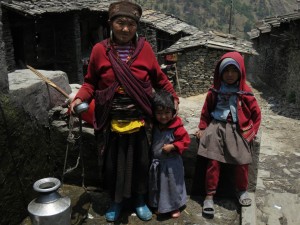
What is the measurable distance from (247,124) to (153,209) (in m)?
1.14

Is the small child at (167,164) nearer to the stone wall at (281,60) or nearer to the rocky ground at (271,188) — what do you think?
the rocky ground at (271,188)

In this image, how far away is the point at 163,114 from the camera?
2695 millimetres

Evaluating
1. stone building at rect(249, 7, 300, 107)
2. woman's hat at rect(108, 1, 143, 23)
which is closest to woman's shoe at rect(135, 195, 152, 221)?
woman's hat at rect(108, 1, 143, 23)

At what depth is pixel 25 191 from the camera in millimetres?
2734

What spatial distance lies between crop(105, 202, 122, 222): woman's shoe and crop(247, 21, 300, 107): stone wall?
11.2 metres

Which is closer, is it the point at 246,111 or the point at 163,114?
the point at 163,114

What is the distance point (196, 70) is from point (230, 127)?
1219 cm

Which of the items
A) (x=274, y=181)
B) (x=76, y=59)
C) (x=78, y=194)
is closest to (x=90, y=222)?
(x=78, y=194)

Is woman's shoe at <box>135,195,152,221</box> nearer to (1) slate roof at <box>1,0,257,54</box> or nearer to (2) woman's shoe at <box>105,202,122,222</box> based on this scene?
(2) woman's shoe at <box>105,202,122,222</box>

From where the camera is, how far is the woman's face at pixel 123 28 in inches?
95.3

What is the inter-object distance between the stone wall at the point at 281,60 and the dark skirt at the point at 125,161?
1118 cm

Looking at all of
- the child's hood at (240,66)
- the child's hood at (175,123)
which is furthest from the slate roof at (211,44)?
the child's hood at (175,123)

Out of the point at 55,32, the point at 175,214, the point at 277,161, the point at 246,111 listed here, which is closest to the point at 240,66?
the point at 246,111

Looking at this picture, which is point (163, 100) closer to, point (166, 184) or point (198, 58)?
point (166, 184)
